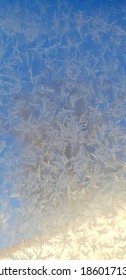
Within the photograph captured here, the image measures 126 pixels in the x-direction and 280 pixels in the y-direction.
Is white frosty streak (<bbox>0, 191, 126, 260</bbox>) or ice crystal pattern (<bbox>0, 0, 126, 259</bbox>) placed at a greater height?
ice crystal pattern (<bbox>0, 0, 126, 259</bbox>)

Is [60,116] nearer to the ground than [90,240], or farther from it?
farther from it

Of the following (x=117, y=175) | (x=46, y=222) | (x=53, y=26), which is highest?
(x=53, y=26)

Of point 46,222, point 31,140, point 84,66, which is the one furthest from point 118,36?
point 46,222

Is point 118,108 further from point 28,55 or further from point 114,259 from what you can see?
point 114,259
